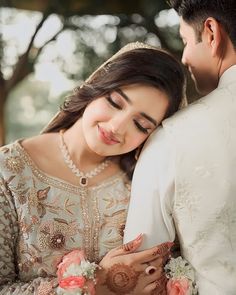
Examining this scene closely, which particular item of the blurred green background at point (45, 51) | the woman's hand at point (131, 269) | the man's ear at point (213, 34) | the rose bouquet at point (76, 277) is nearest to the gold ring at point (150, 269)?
the woman's hand at point (131, 269)

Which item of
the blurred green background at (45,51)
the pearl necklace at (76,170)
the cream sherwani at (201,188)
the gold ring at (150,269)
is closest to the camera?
the cream sherwani at (201,188)

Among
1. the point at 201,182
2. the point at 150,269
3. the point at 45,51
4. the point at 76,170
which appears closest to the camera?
the point at 201,182

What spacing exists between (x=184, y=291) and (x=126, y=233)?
0.17m

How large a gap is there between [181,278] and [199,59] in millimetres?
492

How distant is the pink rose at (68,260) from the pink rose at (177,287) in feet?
0.66

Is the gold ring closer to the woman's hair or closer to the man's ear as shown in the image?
the woman's hair

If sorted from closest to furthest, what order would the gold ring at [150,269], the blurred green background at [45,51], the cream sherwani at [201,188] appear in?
the cream sherwani at [201,188] < the gold ring at [150,269] < the blurred green background at [45,51]

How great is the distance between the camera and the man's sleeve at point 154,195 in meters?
1.08

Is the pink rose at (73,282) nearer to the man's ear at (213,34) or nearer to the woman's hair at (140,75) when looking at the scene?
the woman's hair at (140,75)

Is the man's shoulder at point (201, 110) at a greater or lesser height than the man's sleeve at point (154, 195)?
greater

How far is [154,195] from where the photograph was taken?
43.0 inches

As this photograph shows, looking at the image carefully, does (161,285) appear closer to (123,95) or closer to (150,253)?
(150,253)

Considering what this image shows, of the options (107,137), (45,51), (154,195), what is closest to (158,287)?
(154,195)

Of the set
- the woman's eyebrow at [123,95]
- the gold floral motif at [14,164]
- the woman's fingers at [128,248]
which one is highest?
the woman's eyebrow at [123,95]
